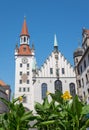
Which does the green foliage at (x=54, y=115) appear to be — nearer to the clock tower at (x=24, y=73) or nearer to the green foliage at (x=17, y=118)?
the green foliage at (x=17, y=118)

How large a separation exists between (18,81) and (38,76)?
5723 mm

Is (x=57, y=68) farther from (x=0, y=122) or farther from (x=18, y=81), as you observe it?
(x=0, y=122)

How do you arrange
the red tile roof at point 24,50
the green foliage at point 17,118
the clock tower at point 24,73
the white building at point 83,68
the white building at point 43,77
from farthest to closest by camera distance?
1. the red tile roof at point 24,50
2. the clock tower at point 24,73
3. the white building at point 43,77
4. the white building at point 83,68
5. the green foliage at point 17,118

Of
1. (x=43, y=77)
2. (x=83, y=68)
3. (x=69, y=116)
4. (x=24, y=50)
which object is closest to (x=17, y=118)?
(x=69, y=116)

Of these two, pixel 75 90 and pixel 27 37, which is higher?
pixel 27 37

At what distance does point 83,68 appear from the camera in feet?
128

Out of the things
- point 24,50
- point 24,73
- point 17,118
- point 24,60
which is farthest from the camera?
point 24,50

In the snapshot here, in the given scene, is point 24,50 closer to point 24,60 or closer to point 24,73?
point 24,60

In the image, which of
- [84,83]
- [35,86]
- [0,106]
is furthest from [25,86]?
[0,106]

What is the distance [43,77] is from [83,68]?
9.65 meters

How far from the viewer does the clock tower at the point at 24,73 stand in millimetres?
47572

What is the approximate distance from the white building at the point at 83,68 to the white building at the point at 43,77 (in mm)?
2826

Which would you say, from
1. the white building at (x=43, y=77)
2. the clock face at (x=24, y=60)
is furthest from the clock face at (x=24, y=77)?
the clock face at (x=24, y=60)

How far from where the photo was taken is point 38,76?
45469mm
